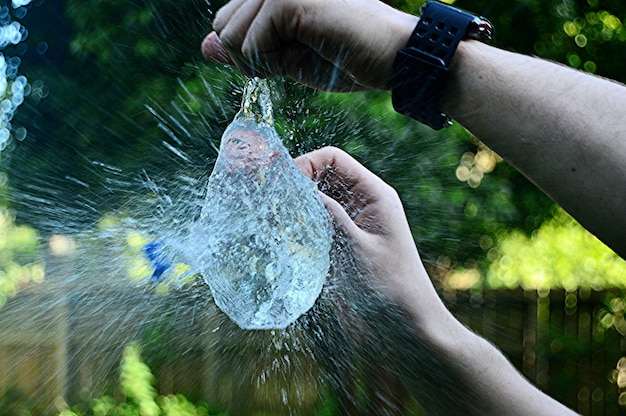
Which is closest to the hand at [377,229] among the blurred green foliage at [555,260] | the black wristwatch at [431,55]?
the black wristwatch at [431,55]

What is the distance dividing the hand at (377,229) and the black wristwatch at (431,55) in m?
0.44

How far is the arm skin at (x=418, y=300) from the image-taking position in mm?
1556

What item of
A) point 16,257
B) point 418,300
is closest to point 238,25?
point 418,300

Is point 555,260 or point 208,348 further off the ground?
point 208,348

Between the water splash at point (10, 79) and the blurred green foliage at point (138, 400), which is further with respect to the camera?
the water splash at point (10, 79)

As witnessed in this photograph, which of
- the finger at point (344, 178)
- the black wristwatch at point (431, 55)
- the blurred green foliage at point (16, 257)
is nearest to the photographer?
the black wristwatch at point (431, 55)

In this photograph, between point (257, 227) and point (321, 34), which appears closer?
point (321, 34)

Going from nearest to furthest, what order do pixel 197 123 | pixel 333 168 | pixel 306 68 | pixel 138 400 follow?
1. pixel 306 68
2. pixel 333 168
3. pixel 197 123
4. pixel 138 400

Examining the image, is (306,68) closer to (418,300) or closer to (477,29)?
(477,29)

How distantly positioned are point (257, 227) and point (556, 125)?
0.64 meters

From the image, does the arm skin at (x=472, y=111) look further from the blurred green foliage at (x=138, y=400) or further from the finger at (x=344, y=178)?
the blurred green foliage at (x=138, y=400)

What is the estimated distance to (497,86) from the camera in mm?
1054

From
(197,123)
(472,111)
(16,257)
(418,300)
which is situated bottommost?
(16,257)

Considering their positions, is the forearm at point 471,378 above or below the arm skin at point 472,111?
below
